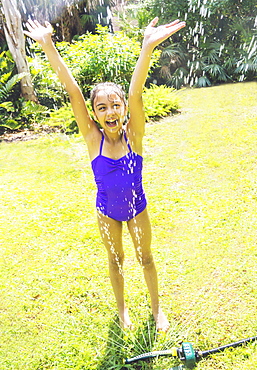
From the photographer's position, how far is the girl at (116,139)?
2199 mm

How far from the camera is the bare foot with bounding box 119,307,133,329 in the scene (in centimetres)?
270

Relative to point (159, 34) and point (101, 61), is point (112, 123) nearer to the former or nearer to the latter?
point (159, 34)

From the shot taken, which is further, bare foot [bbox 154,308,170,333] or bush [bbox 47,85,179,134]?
bush [bbox 47,85,179,134]

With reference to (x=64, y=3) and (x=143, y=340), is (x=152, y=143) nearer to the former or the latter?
(x=143, y=340)

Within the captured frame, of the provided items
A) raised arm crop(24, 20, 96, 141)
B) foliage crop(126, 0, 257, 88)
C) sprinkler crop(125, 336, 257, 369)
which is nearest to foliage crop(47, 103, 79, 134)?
foliage crop(126, 0, 257, 88)

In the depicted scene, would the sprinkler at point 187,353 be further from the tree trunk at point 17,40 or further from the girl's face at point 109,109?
the tree trunk at point 17,40

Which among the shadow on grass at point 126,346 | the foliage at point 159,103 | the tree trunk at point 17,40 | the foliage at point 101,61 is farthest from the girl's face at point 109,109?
the tree trunk at point 17,40

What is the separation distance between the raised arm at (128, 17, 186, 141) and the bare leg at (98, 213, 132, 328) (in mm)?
682

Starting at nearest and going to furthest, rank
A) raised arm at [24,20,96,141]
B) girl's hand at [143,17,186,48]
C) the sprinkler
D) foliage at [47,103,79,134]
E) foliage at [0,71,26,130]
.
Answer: girl's hand at [143,17,186,48], raised arm at [24,20,96,141], the sprinkler, foliage at [47,103,79,134], foliage at [0,71,26,130]

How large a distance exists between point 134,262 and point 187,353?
4.33 ft

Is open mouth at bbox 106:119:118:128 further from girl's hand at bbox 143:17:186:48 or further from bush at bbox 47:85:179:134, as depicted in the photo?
bush at bbox 47:85:179:134

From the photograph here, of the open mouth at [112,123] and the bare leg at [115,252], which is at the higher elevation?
the open mouth at [112,123]

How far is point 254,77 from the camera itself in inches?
480

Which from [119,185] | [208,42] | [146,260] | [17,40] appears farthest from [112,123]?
[208,42]
